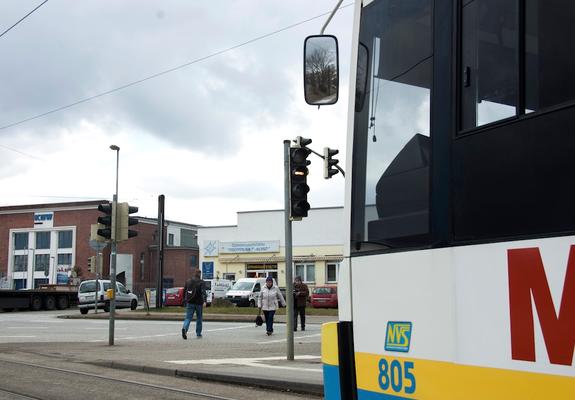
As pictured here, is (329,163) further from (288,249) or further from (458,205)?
(458,205)

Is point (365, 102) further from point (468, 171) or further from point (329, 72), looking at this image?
point (468, 171)

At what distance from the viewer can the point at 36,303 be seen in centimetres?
4459

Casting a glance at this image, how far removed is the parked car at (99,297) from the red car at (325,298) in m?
11.5

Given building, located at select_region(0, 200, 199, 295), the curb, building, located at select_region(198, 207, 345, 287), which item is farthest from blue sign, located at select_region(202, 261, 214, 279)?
the curb

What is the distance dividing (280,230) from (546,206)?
5495 cm

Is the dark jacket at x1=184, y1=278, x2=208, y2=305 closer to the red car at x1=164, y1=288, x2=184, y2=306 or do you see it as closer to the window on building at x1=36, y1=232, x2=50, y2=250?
the red car at x1=164, y1=288, x2=184, y2=306

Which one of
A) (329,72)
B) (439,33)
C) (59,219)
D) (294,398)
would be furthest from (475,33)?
(59,219)

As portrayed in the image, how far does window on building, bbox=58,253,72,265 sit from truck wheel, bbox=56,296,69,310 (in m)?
23.6

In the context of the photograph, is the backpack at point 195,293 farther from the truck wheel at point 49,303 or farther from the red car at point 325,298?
the truck wheel at point 49,303

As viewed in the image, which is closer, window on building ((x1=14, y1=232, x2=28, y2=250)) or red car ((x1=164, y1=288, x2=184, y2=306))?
red car ((x1=164, y1=288, x2=184, y2=306))

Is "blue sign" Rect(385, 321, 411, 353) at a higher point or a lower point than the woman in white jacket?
higher

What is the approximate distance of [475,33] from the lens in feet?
8.80

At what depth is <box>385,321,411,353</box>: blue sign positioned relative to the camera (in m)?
2.84

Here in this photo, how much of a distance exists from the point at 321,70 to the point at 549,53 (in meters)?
1.56
